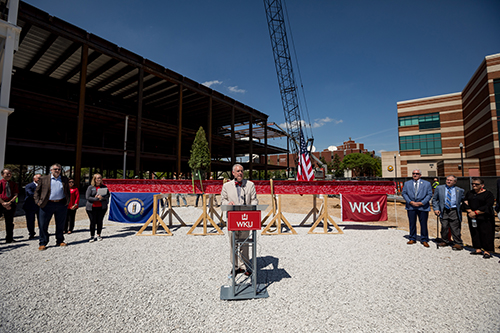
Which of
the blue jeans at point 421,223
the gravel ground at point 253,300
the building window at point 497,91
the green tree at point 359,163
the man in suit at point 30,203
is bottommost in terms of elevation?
the gravel ground at point 253,300

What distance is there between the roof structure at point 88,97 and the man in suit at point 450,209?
21366 millimetres

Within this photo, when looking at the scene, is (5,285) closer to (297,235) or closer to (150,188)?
(150,188)

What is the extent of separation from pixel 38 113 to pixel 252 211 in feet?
90.9

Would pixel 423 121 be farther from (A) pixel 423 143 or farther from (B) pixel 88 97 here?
(B) pixel 88 97

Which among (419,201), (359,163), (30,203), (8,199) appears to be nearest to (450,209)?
(419,201)

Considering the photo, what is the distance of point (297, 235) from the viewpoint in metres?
8.36

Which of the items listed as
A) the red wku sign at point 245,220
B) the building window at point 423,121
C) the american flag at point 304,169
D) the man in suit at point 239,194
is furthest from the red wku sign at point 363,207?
the building window at point 423,121

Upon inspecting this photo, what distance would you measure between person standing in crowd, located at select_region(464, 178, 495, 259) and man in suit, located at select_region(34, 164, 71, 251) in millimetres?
10691

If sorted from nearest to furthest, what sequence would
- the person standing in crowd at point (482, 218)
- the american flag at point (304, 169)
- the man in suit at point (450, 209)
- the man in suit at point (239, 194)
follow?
1. the man in suit at point (239, 194)
2. the person standing in crowd at point (482, 218)
3. the man in suit at point (450, 209)
4. the american flag at point (304, 169)

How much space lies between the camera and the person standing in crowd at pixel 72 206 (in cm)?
786

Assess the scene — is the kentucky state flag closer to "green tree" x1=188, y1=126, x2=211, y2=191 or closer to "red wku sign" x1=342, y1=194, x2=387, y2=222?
"red wku sign" x1=342, y1=194, x2=387, y2=222

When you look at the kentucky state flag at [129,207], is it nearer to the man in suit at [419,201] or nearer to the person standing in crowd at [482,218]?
the man in suit at [419,201]

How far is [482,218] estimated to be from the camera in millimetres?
5953

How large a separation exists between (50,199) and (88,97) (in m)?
25.5
